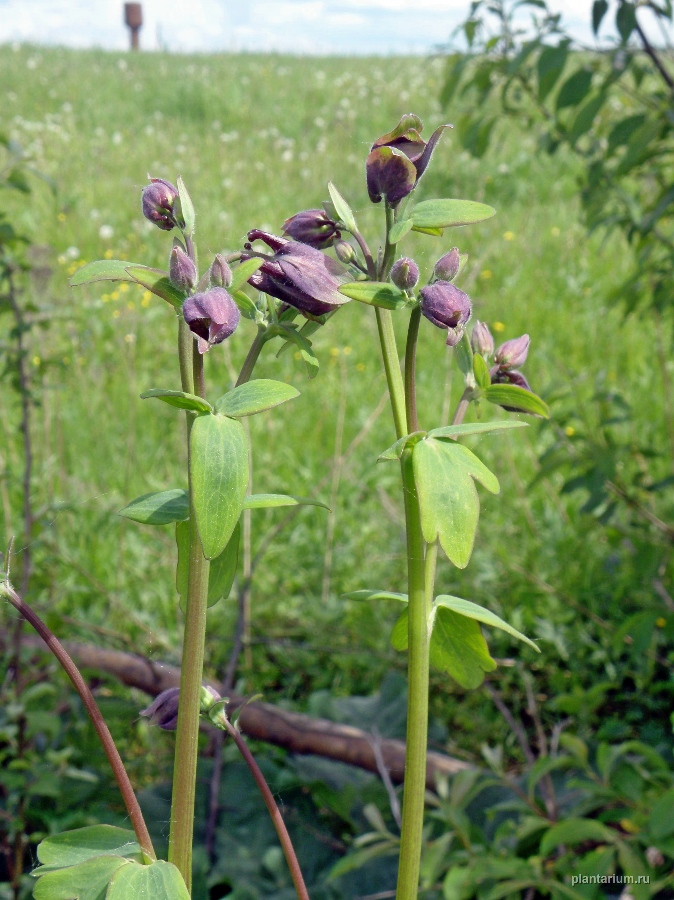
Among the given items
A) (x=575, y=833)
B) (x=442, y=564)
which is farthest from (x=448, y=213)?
(x=442, y=564)

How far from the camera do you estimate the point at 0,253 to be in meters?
1.88

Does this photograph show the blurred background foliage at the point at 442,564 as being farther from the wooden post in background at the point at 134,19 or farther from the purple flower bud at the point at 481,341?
the wooden post in background at the point at 134,19

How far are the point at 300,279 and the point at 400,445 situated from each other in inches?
4.4

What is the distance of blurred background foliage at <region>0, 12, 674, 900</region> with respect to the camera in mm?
1505

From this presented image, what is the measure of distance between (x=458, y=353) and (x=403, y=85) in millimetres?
9350

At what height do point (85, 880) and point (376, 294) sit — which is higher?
point (376, 294)

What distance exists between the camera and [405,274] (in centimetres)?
54

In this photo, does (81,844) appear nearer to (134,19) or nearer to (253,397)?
(253,397)

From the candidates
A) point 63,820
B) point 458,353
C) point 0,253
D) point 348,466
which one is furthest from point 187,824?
point 348,466

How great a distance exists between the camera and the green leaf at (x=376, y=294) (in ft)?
1.71

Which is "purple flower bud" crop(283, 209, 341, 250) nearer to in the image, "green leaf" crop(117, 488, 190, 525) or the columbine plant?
the columbine plant

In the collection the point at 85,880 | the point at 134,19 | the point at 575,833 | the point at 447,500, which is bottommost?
the point at 575,833

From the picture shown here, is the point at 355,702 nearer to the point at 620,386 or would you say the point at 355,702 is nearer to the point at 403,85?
the point at 620,386

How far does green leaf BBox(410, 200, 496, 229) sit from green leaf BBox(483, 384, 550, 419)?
0.37 feet
